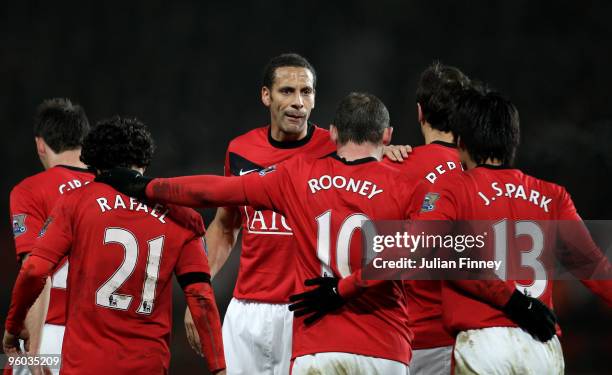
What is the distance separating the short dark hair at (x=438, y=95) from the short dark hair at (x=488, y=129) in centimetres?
81

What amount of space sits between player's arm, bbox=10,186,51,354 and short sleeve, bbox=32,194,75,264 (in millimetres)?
821

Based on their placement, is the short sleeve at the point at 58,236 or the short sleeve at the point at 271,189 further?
the short sleeve at the point at 271,189

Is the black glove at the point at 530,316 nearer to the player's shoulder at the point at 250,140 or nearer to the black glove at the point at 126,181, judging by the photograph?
the black glove at the point at 126,181

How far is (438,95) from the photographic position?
166 inches

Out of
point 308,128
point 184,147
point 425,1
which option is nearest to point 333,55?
point 425,1

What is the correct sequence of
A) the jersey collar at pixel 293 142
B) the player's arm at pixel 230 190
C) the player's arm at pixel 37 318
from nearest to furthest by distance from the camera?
the player's arm at pixel 230 190
the player's arm at pixel 37 318
the jersey collar at pixel 293 142

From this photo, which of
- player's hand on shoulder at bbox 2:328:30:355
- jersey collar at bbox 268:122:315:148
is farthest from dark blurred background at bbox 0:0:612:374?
player's hand on shoulder at bbox 2:328:30:355

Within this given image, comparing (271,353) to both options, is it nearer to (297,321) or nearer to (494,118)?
Answer: (297,321)

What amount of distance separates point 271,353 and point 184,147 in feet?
15.3

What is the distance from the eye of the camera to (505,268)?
3236mm

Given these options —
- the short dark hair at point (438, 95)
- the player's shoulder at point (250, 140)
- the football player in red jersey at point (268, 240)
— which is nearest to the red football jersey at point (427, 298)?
the football player in red jersey at point (268, 240)

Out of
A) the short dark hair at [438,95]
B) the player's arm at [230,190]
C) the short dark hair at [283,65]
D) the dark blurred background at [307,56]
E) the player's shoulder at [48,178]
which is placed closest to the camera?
the player's arm at [230,190]

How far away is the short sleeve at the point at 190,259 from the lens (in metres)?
3.29

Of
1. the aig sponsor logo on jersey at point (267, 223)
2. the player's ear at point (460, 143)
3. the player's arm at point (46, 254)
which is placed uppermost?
the player's ear at point (460, 143)
